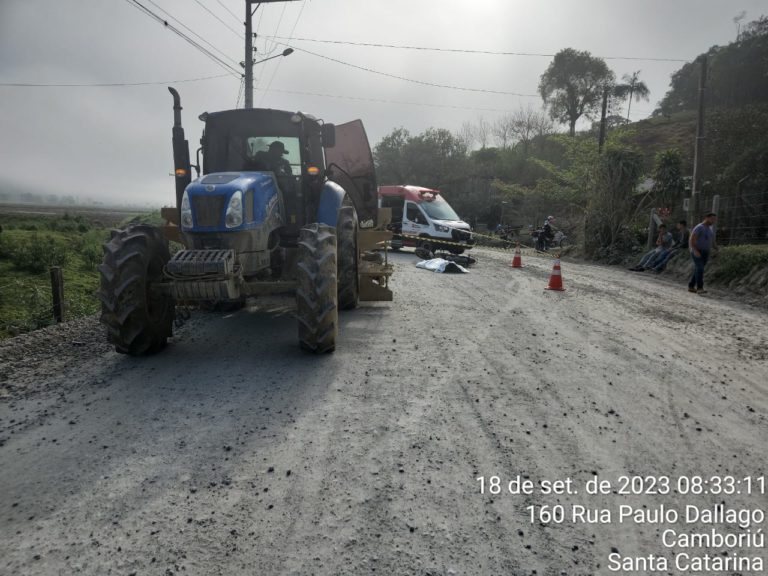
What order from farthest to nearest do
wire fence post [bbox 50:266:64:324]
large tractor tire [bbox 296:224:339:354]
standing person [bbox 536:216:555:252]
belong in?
standing person [bbox 536:216:555:252] < wire fence post [bbox 50:266:64:324] < large tractor tire [bbox 296:224:339:354]

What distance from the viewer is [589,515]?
278 centimetres

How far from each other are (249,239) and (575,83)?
5853cm

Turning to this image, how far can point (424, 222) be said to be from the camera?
18484 mm

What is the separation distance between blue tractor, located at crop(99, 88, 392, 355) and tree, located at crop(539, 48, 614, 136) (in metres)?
53.2

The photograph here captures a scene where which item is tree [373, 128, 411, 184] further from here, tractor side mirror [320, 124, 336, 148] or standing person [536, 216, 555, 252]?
tractor side mirror [320, 124, 336, 148]

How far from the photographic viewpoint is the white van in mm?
17953

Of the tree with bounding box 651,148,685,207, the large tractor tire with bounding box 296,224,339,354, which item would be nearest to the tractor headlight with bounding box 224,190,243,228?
the large tractor tire with bounding box 296,224,339,354

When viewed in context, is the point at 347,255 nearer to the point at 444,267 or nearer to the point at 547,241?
the point at 444,267

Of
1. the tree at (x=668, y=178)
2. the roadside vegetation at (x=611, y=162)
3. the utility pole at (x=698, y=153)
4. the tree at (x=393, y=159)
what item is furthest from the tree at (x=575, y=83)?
the utility pole at (x=698, y=153)

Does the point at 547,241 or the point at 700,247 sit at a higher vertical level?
the point at 700,247

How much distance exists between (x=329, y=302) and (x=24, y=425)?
2.74 meters

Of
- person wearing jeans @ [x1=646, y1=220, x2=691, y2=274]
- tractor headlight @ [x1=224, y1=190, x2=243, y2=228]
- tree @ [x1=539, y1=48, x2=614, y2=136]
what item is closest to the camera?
tractor headlight @ [x1=224, y1=190, x2=243, y2=228]

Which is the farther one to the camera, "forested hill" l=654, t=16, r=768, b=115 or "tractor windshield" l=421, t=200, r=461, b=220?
"forested hill" l=654, t=16, r=768, b=115

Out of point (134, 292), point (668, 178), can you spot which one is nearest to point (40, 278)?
point (134, 292)
